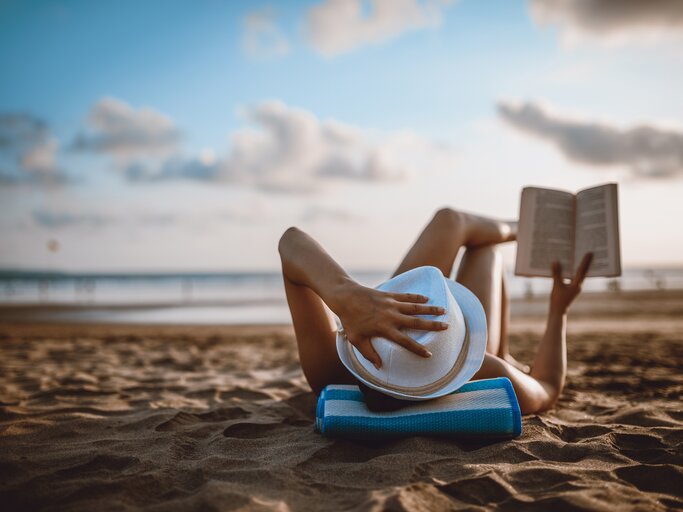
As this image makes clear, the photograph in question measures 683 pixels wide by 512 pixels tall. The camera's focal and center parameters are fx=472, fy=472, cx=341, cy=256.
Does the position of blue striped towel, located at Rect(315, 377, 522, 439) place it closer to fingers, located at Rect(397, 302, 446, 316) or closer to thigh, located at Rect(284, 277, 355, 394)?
thigh, located at Rect(284, 277, 355, 394)

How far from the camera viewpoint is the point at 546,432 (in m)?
2.27

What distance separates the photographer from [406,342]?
171cm

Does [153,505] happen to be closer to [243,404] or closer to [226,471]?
[226,471]

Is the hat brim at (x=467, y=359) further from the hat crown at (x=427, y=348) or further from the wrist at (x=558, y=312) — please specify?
the wrist at (x=558, y=312)

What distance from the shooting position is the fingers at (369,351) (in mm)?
1794

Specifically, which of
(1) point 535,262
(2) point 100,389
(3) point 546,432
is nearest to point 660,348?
(1) point 535,262

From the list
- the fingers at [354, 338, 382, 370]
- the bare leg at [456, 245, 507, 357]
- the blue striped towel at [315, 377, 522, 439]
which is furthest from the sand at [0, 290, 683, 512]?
the bare leg at [456, 245, 507, 357]

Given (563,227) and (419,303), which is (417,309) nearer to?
(419,303)

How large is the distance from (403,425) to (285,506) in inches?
29.1

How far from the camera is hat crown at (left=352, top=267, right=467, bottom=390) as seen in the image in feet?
5.84

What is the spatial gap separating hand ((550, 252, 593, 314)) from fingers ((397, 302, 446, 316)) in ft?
4.58

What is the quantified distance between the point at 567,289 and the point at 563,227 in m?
0.41

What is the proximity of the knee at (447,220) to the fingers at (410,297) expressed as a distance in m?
0.92

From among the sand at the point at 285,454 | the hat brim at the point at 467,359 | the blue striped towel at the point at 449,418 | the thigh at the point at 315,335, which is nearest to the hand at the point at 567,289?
the sand at the point at 285,454
